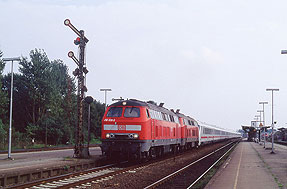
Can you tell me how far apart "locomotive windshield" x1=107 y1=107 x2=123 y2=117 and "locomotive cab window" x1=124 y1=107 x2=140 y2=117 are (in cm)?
35

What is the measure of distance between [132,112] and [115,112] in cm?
102

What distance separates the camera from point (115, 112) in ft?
68.0

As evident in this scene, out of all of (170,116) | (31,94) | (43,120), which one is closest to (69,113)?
(31,94)

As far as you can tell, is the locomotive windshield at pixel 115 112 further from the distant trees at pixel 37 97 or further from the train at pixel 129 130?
the distant trees at pixel 37 97

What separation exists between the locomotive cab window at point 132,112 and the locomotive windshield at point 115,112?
353 mm

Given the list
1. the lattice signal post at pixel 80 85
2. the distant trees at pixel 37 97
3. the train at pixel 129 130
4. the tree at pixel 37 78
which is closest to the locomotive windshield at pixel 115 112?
the train at pixel 129 130

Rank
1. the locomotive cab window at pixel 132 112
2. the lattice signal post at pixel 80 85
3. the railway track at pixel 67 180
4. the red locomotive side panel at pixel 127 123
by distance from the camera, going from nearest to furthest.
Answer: the railway track at pixel 67 180
the red locomotive side panel at pixel 127 123
the locomotive cab window at pixel 132 112
the lattice signal post at pixel 80 85

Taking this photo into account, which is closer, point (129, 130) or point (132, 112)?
point (129, 130)

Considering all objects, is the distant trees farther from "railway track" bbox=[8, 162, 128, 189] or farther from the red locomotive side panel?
"railway track" bbox=[8, 162, 128, 189]

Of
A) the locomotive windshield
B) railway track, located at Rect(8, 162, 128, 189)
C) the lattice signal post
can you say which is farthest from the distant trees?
railway track, located at Rect(8, 162, 128, 189)

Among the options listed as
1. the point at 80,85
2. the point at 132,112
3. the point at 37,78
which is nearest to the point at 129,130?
the point at 132,112

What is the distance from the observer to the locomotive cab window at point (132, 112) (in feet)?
67.1

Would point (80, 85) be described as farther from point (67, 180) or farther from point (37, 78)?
Answer: point (37, 78)

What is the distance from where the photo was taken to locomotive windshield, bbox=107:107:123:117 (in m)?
20.6
